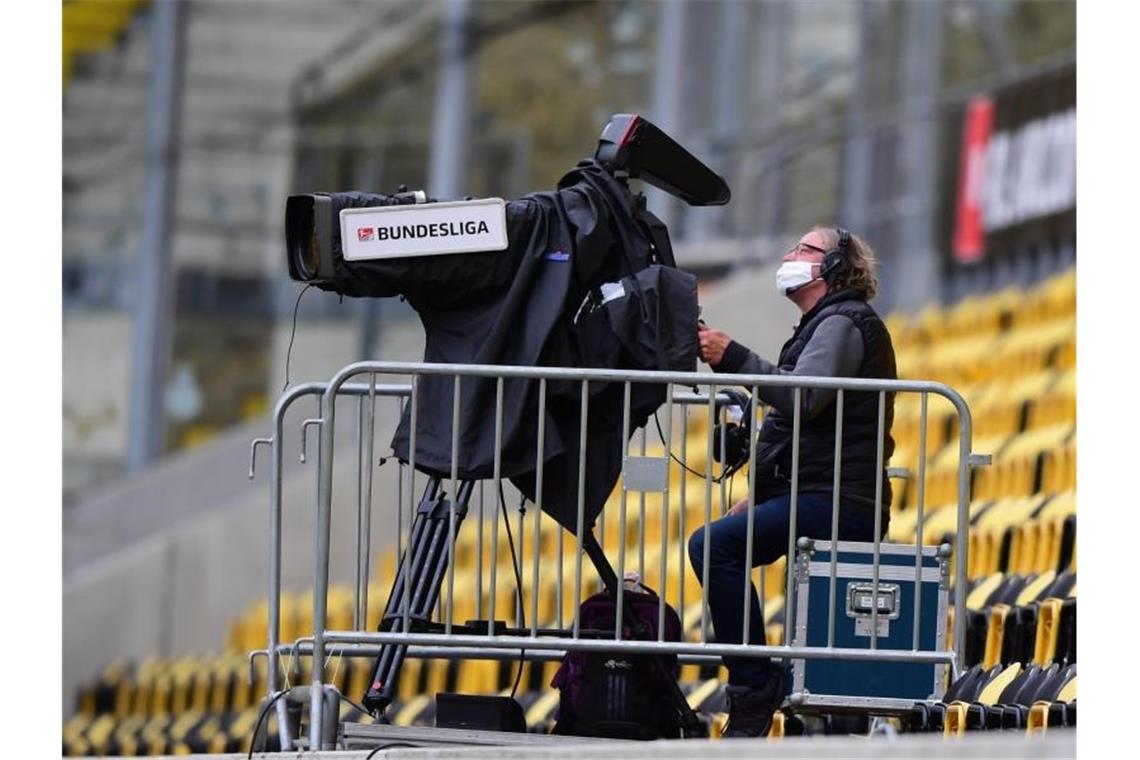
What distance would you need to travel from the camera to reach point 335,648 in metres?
6.49

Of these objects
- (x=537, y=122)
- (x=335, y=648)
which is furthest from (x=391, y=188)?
(x=335, y=648)

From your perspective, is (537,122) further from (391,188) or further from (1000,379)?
(1000,379)

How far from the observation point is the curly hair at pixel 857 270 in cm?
626

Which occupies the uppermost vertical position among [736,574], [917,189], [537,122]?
[537,122]

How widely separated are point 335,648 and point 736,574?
1.08 meters

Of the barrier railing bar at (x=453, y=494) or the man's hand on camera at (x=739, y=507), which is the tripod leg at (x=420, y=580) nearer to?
the barrier railing bar at (x=453, y=494)

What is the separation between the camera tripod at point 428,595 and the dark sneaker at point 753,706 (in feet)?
0.51

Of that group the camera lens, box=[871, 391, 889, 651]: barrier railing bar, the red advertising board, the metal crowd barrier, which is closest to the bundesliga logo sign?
the camera lens

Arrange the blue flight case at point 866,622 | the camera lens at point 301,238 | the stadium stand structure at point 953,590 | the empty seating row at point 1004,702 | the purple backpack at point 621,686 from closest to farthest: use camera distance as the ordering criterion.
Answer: the empty seating row at point 1004,702 < the blue flight case at point 866,622 < the camera lens at point 301,238 < the purple backpack at point 621,686 < the stadium stand structure at point 953,590

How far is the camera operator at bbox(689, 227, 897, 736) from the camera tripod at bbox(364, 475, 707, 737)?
0.17 metres

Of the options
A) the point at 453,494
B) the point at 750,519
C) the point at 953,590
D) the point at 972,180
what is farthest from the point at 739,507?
the point at 972,180

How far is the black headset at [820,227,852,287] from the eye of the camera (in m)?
6.23

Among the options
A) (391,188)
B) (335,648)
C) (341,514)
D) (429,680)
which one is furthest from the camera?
(391,188)

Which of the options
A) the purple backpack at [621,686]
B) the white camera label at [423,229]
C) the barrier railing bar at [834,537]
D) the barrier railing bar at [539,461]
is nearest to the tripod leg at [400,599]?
the barrier railing bar at [539,461]
